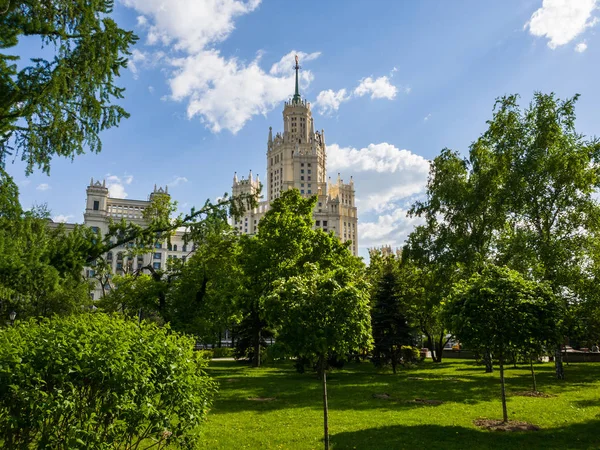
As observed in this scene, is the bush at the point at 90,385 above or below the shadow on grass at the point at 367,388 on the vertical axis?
above

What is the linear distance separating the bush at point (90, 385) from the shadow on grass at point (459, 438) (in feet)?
17.9

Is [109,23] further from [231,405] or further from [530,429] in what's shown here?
[530,429]

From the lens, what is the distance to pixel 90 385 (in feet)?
23.0

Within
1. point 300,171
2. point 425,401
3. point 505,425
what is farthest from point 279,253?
point 300,171

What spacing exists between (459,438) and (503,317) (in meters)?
3.89

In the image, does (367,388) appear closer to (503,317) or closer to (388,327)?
(388,327)

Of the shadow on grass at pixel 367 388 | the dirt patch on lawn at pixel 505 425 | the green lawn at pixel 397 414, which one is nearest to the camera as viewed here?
the green lawn at pixel 397 414

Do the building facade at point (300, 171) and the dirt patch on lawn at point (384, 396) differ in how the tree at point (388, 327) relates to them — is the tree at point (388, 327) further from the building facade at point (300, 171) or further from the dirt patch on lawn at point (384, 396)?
the building facade at point (300, 171)

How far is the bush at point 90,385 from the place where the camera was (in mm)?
6445

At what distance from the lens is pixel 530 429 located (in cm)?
1313

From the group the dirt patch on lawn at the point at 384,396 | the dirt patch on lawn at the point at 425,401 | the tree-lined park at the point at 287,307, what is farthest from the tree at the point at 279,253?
the dirt patch on lawn at the point at 425,401

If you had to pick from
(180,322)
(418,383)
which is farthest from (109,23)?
(418,383)

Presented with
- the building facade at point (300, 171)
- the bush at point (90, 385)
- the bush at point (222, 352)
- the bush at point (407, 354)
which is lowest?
the bush at point (222, 352)

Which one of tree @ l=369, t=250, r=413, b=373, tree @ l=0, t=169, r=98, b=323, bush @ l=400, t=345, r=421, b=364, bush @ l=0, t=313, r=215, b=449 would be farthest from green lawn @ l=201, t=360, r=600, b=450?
bush @ l=400, t=345, r=421, b=364
